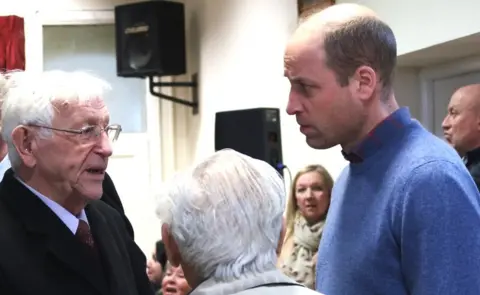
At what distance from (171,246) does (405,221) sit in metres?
0.39

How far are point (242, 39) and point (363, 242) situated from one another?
3.58m

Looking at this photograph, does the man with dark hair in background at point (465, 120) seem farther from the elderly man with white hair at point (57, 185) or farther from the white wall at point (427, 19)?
the elderly man with white hair at point (57, 185)

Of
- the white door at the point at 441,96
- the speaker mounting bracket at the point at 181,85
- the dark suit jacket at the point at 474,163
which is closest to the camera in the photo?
the dark suit jacket at the point at 474,163

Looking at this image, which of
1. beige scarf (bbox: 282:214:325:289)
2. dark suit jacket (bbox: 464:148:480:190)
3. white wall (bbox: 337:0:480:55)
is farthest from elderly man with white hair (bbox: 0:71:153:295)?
beige scarf (bbox: 282:214:325:289)

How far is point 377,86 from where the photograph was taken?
49.9 inches

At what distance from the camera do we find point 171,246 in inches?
47.8

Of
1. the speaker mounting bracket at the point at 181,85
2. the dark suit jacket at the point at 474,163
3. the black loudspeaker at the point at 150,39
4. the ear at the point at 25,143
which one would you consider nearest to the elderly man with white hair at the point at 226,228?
the ear at the point at 25,143

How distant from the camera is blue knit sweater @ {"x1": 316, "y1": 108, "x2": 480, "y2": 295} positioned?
3.72 feet

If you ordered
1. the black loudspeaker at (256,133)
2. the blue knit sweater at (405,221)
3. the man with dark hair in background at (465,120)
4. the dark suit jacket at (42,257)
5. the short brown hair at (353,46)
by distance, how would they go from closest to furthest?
1. the blue knit sweater at (405,221)
2. the short brown hair at (353,46)
3. the dark suit jacket at (42,257)
4. the man with dark hair in background at (465,120)
5. the black loudspeaker at (256,133)

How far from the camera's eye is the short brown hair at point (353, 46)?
1.25 meters

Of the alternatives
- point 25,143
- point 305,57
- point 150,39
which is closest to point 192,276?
point 305,57

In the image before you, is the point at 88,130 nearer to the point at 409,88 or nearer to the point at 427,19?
the point at 427,19

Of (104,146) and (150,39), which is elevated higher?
(150,39)

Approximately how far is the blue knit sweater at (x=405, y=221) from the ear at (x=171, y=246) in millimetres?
288
